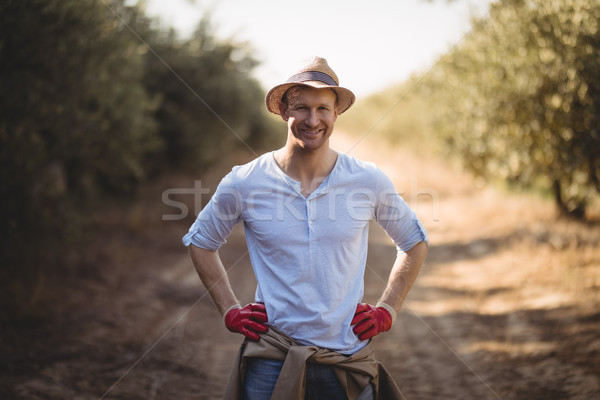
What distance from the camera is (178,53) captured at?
14289mm

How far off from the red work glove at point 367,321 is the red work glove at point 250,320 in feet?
1.42

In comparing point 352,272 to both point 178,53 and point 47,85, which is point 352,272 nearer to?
point 47,85

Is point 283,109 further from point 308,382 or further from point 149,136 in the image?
point 149,136

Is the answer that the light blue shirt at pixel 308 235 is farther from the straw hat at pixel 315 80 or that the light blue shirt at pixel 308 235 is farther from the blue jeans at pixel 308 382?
the straw hat at pixel 315 80

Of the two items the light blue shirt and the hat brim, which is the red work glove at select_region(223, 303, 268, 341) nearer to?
the light blue shirt

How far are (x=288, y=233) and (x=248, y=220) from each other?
23cm

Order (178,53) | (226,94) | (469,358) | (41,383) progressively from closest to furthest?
(41,383), (469,358), (178,53), (226,94)

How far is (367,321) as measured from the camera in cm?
245

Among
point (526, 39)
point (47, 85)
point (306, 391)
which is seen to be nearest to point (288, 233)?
point (306, 391)

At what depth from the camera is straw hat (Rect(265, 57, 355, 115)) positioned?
2.46m

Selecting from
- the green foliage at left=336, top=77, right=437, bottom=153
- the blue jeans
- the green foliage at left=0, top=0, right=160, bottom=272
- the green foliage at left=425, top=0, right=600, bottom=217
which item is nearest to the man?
the blue jeans

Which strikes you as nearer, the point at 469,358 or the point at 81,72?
the point at 469,358

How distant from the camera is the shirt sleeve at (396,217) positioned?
253cm

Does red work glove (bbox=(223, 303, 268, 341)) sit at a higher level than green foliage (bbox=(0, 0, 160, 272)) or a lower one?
lower
